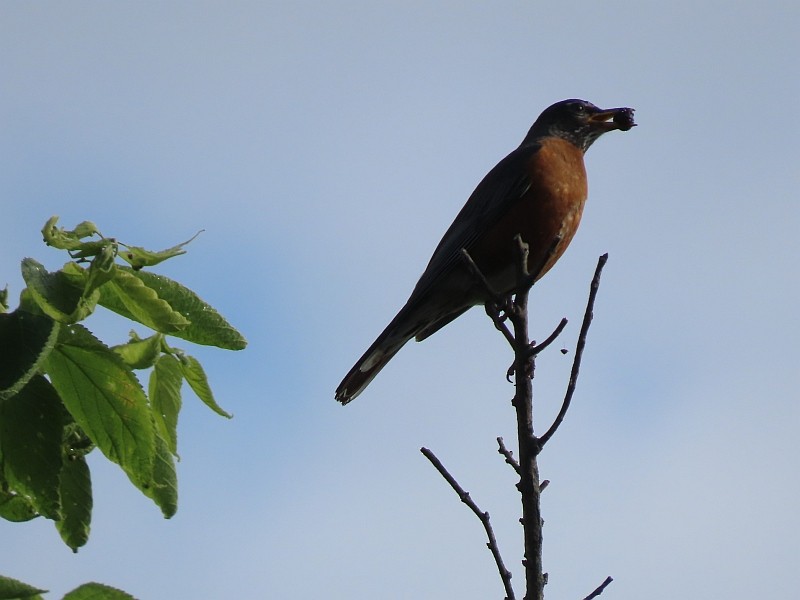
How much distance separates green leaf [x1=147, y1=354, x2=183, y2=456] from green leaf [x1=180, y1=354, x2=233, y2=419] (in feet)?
0.05

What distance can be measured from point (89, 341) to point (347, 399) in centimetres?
371

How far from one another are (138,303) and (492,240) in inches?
166

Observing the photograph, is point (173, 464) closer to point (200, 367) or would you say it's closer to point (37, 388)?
point (200, 367)

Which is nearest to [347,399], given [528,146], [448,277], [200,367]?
[448,277]

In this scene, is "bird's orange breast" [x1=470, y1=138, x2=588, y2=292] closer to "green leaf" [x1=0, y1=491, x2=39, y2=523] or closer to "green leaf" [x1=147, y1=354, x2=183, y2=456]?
"green leaf" [x1=147, y1=354, x2=183, y2=456]

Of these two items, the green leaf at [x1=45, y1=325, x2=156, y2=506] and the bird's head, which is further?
the bird's head

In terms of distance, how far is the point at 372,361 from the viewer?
538 centimetres

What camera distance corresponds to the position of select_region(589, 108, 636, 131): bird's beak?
6730 millimetres

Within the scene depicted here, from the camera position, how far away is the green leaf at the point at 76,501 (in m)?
1.53

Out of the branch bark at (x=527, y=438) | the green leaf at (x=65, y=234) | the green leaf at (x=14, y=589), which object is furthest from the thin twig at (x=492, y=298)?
the green leaf at (x=14, y=589)

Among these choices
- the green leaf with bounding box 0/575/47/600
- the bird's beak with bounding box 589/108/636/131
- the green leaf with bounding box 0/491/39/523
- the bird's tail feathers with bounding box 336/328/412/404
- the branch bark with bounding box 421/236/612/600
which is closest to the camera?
the green leaf with bounding box 0/575/47/600

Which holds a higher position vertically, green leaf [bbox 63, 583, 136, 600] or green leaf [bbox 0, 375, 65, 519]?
green leaf [bbox 0, 375, 65, 519]

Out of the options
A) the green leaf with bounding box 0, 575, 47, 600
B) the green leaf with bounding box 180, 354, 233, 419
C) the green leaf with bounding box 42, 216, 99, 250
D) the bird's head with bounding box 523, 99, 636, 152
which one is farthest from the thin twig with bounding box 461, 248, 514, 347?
the bird's head with bounding box 523, 99, 636, 152

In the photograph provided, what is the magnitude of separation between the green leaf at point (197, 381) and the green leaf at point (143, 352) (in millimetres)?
78
